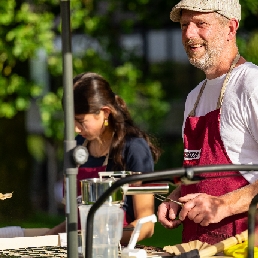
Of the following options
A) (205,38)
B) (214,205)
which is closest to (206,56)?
(205,38)

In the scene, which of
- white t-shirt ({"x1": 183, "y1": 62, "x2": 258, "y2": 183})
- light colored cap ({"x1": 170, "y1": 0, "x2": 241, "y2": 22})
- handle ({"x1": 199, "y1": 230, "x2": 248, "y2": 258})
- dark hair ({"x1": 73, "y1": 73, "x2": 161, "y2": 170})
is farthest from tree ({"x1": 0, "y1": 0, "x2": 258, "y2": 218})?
handle ({"x1": 199, "y1": 230, "x2": 248, "y2": 258})

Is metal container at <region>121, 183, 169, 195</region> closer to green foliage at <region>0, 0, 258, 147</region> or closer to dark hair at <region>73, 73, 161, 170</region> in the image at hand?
dark hair at <region>73, 73, 161, 170</region>

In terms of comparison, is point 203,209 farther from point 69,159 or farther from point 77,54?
point 77,54

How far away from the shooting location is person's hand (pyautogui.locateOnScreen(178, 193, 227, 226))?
8.57 feet

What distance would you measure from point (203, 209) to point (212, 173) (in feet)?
1.07

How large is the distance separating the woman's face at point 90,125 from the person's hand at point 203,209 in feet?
3.85

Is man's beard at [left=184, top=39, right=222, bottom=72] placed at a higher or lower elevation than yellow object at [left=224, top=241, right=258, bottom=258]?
higher

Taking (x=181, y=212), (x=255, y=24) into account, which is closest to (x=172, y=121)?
(x=255, y=24)

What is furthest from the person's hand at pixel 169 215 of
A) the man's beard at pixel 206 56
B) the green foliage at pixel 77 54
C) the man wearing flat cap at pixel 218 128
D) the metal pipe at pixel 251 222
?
the green foliage at pixel 77 54

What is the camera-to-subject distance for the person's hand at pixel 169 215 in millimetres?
2852

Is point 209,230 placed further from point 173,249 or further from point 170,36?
point 170,36

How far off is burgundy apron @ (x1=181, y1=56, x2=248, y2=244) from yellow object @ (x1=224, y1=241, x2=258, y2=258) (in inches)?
13.7

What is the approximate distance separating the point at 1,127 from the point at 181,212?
679 cm

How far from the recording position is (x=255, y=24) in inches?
372
